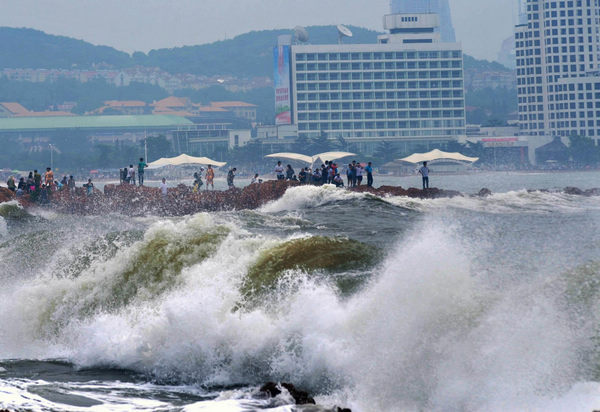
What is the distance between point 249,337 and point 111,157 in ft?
620

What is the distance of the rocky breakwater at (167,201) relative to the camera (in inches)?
1602

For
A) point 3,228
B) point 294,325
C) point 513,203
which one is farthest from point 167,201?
point 294,325

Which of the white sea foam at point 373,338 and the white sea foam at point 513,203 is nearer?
the white sea foam at point 373,338

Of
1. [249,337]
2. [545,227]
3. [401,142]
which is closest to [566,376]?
[249,337]

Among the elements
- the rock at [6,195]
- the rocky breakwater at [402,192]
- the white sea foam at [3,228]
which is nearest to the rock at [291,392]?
the white sea foam at [3,228]

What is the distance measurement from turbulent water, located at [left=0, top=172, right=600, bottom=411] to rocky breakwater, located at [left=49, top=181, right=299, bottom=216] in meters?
21.3

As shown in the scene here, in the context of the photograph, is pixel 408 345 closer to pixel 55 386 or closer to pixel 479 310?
pixel 479 310

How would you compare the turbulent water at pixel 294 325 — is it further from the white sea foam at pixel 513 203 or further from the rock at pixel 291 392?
the white sea foam at pixel 513 203

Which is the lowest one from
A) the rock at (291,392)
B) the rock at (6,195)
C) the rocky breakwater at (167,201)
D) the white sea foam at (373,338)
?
the rock at (291,392)

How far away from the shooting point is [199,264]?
1596cm

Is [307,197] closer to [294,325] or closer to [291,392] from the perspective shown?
[294,325]

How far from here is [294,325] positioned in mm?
12547

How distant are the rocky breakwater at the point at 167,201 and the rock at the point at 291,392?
28635 mm

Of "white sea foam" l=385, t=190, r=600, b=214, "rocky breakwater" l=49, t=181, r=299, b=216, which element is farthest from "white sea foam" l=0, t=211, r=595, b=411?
"rocky breakwater" l=49, t=181, r=299, b=216
